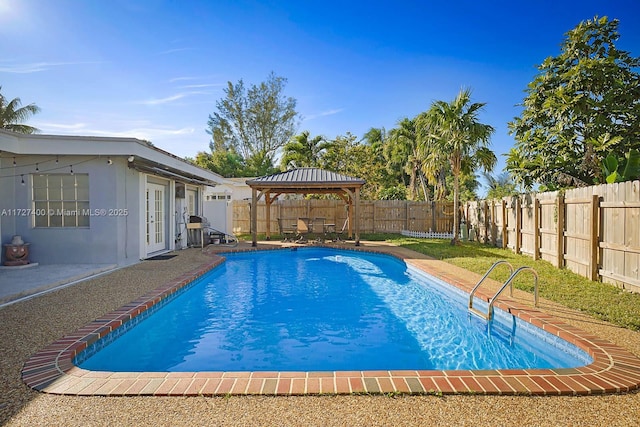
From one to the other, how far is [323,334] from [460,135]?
400 inches

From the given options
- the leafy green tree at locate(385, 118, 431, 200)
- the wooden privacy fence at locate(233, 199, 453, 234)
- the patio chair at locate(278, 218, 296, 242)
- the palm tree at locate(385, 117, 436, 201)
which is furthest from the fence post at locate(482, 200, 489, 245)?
the palm tree at locate(385, 117, 436, 201)

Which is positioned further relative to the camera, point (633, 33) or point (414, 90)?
point (414, 90)

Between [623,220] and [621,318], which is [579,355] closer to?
[621,318]

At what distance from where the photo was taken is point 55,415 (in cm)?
260

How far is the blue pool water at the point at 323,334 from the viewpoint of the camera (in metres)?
4.29

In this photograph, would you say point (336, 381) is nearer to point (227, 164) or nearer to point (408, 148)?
point (408, 148)

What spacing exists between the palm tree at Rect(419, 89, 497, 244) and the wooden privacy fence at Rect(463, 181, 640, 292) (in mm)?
2018

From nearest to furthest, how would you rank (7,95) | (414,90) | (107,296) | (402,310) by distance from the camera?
(107,296)
(402,310)
(414,90)
(7,95)

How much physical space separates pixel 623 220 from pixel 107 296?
8.98 meters

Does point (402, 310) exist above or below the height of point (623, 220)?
below

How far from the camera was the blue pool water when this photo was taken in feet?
14.1

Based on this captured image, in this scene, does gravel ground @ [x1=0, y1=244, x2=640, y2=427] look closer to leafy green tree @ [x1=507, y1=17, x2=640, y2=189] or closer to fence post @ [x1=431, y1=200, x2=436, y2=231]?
leafy green tree @ [x1=507, y1=17, x2=640, y2=189]

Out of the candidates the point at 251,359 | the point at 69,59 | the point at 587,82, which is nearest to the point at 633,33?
the point at 587,82

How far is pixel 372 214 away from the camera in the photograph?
19.7m
